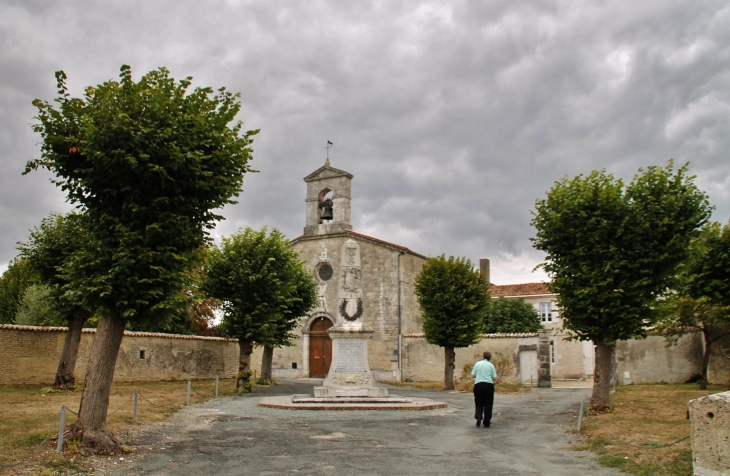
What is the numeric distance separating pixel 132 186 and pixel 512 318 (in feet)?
93.2

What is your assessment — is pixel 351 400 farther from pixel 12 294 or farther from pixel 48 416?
pixel 12 294

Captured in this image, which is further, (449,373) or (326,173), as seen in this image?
(326,173)

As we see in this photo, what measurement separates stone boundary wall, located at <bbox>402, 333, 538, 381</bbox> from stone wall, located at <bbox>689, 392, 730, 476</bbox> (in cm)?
1862

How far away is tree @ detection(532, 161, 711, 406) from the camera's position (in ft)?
41.0

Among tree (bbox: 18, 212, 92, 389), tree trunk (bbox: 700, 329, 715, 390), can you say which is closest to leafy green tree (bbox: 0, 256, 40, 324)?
tree (bbox: 18, 212, 92, 389)

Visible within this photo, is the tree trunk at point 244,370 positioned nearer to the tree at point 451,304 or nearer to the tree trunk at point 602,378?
the tree at point 451,304

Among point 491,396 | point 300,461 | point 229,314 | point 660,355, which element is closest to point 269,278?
point 229,314

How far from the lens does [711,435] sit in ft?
21.2

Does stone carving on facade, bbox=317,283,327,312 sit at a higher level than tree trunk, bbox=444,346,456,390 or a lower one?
higher

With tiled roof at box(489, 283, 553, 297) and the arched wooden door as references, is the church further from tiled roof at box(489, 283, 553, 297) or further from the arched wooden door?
tiled roof at box(489, 283, 553, 297)

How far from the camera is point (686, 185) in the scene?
12.6 m

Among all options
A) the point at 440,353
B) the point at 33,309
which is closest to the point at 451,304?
the point at 440,353

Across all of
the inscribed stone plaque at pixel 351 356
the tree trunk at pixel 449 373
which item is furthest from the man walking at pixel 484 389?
the tree trunk at pixel 449 373

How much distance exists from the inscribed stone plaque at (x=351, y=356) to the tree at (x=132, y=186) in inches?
273
